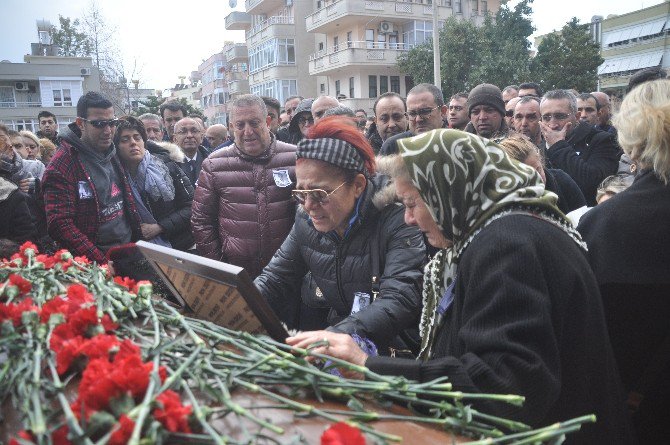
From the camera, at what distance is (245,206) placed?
449cm

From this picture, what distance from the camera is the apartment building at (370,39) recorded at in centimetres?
3541

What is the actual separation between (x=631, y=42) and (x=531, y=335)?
45793 mm

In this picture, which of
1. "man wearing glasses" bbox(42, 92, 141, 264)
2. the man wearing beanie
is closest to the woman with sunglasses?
"man wearing glasses" bbox(42, 92, 141, 264)

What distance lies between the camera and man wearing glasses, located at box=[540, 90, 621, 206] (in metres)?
4.93

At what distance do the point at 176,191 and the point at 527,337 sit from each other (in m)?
4.19

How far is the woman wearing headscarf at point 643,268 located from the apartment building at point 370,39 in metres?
33.2

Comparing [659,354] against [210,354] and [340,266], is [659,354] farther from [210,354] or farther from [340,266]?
[210,354]

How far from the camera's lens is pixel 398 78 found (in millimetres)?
37312

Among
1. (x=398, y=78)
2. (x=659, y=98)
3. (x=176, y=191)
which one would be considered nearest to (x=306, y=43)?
(x=398, y=78)

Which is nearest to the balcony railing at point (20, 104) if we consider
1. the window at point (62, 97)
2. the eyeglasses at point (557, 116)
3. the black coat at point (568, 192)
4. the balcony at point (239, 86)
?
the window at point (62, 97)

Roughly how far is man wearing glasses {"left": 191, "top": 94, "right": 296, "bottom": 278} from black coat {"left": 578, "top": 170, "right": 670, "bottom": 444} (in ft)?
8.59

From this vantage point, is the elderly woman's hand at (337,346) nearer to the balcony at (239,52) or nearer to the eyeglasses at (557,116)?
the eyeglasses at (557,116)

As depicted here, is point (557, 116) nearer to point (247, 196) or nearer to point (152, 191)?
point (247, 196)

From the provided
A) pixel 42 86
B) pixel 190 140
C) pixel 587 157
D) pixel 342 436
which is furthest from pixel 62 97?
pixel 342 436
